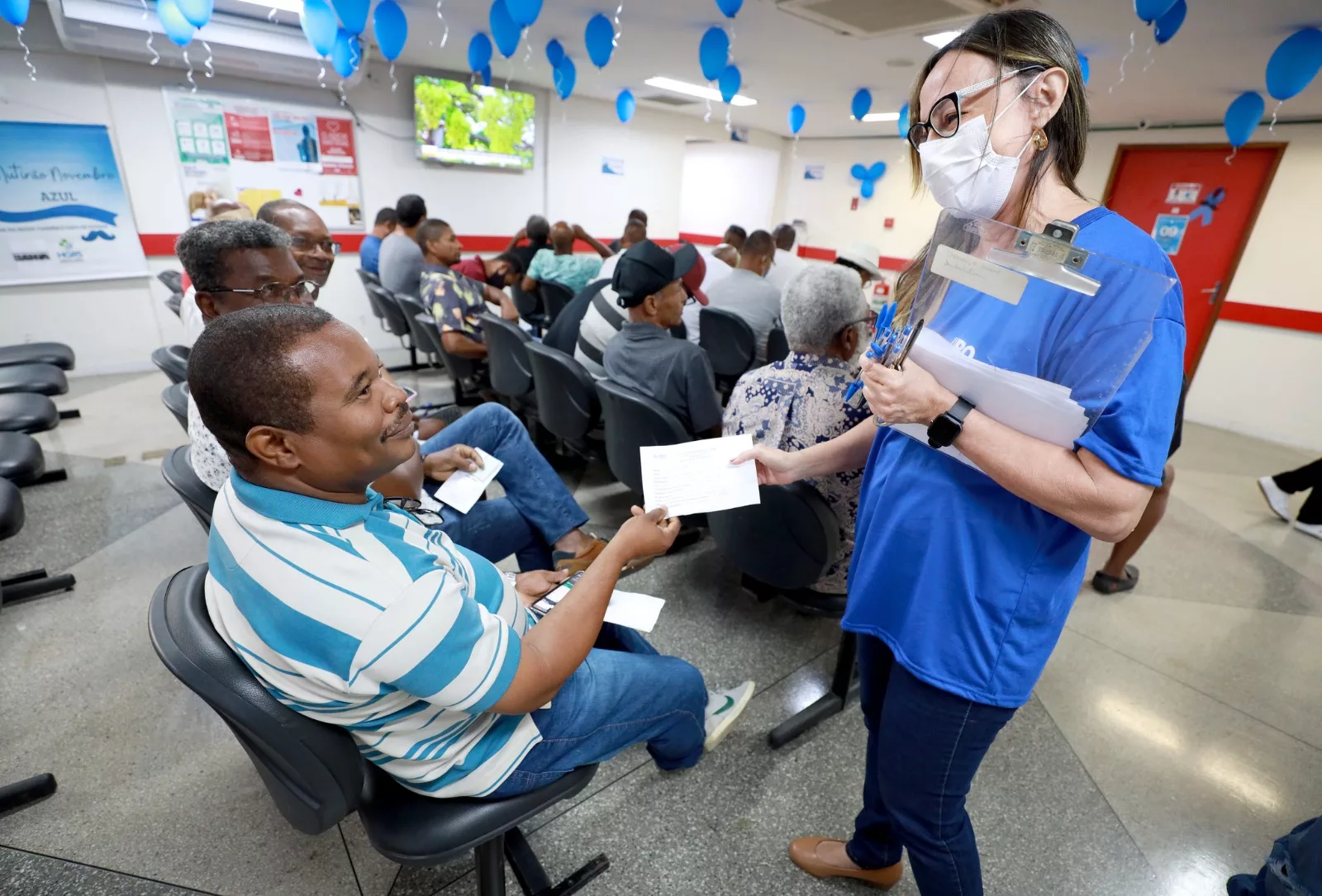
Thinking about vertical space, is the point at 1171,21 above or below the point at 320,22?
above

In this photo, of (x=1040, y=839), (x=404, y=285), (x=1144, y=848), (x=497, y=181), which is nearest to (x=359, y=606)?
(x=1040, y=839)

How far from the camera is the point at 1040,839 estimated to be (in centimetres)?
146

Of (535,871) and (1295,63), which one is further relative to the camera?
(1295,63)

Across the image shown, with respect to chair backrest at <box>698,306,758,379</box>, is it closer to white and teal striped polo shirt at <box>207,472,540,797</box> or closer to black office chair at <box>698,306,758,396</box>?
black office chair at <box>698,306,758,396</box>

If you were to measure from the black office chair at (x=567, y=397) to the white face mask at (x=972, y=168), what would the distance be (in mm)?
1612

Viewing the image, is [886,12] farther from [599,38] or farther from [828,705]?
[828,705]

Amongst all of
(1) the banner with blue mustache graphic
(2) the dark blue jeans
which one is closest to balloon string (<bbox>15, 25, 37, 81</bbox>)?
(1) the banner with blue mustache graphic

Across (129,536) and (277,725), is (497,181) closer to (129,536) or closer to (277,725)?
(129,536)

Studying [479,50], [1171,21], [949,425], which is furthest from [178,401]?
[1171,21]

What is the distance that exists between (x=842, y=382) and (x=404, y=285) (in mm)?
3625

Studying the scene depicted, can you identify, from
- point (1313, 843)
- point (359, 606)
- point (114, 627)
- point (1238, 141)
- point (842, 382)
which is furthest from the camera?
point (1238, 141)

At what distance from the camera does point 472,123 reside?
5.88 m

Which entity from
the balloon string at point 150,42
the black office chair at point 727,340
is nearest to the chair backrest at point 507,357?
the black office chair at point 727,340

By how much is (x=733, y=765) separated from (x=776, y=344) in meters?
2.66
